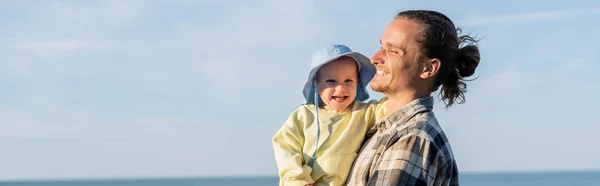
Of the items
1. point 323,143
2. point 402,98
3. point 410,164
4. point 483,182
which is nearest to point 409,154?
point 410,164

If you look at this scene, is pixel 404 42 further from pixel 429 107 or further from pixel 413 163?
pixel 413 163

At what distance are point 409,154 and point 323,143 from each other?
2.01 feet

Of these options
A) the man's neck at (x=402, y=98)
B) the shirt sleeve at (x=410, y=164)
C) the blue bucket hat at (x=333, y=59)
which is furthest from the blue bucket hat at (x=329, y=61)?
the shirt sleeve at (x=410, y=164)

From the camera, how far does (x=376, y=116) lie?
162 inches

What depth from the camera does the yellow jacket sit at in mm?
3984

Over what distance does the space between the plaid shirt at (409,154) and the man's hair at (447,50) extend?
0.16 m

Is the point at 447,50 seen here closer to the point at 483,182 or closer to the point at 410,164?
the point at 410,164

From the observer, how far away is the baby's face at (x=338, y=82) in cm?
416

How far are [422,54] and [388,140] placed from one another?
0.36m

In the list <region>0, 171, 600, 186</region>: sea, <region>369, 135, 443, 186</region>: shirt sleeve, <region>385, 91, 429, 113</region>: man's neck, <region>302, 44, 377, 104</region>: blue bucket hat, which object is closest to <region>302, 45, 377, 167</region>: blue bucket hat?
<region>302, 44, 377, 104</region>: blue bucket hat

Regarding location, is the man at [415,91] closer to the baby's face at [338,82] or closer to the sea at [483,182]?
the baby's face at [338,82]

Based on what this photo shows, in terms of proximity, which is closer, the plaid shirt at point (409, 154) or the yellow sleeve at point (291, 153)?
the plaid shirt at point (409, 154)

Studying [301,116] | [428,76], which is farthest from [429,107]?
[301,116]

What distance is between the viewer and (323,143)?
4.06 metres
